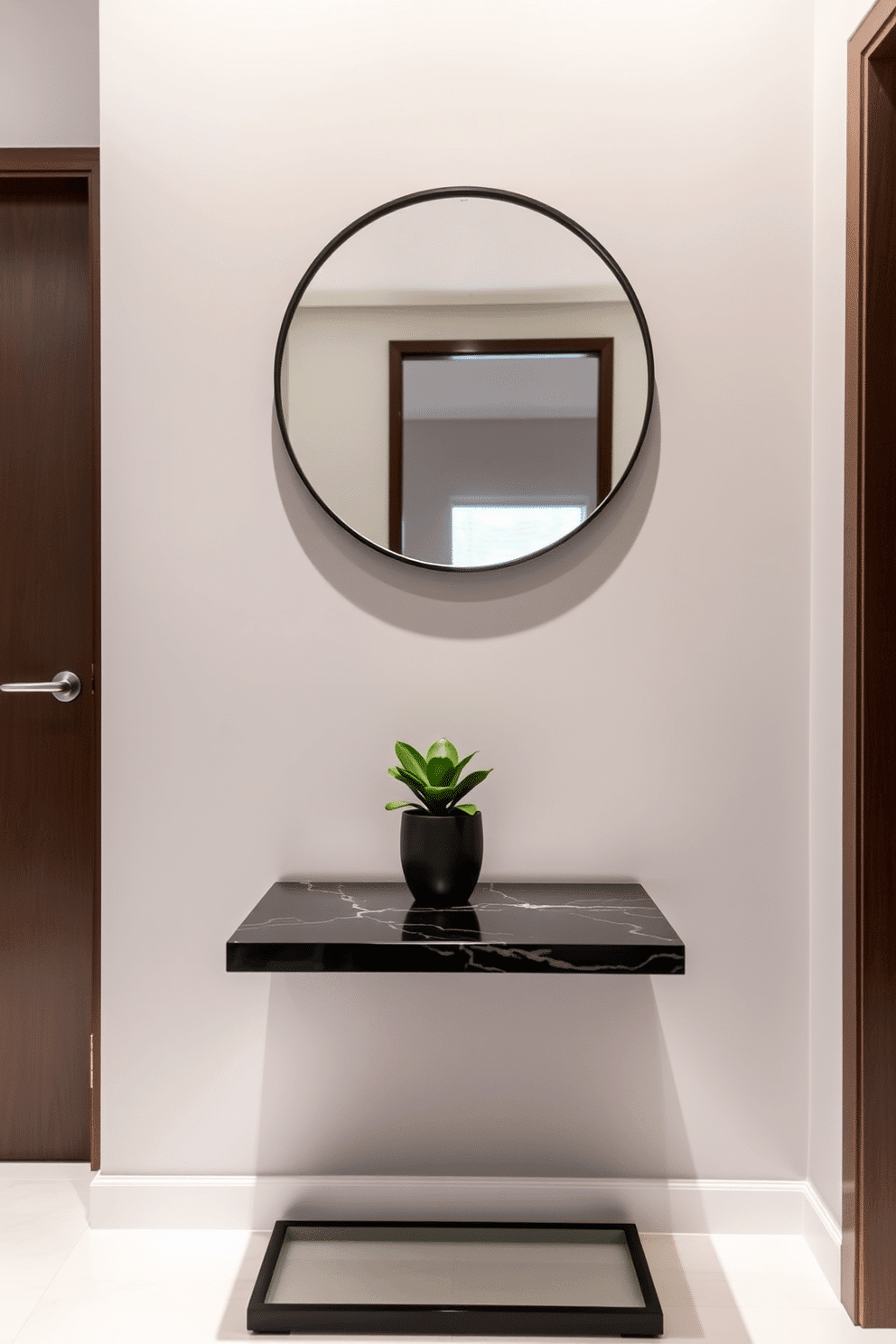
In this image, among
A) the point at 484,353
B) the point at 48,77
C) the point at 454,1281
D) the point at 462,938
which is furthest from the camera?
the point at 48,77

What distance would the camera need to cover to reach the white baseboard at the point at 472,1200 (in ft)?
5.94

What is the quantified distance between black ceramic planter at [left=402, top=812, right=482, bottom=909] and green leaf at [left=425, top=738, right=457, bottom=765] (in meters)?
0.09

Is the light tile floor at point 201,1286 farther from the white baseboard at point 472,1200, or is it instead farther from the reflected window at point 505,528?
the reflected window at point 505,528

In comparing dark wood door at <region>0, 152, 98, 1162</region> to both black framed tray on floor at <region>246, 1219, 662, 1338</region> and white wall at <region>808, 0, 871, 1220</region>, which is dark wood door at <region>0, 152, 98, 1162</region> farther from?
white wall at <region>808, 0, 871, 1220</region>

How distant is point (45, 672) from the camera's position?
2.14m

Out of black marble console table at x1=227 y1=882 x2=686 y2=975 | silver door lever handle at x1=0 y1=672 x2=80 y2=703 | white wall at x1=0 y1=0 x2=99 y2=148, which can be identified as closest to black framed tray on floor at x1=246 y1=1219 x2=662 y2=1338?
black marble console table at x1=227 y1=882 x2=686 y2=975

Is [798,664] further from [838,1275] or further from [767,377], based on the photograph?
[838,1275]

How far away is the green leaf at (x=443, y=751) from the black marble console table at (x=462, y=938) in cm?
25

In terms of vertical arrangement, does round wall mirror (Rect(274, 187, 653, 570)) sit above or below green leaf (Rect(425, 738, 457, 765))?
above

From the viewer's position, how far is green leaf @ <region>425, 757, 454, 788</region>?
5.52 ft

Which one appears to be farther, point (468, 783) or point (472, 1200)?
point (472, 1200)

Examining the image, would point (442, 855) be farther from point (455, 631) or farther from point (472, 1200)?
point (472, 1200)

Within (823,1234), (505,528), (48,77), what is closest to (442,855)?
(505,528)

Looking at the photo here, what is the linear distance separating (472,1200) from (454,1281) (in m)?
0.18
